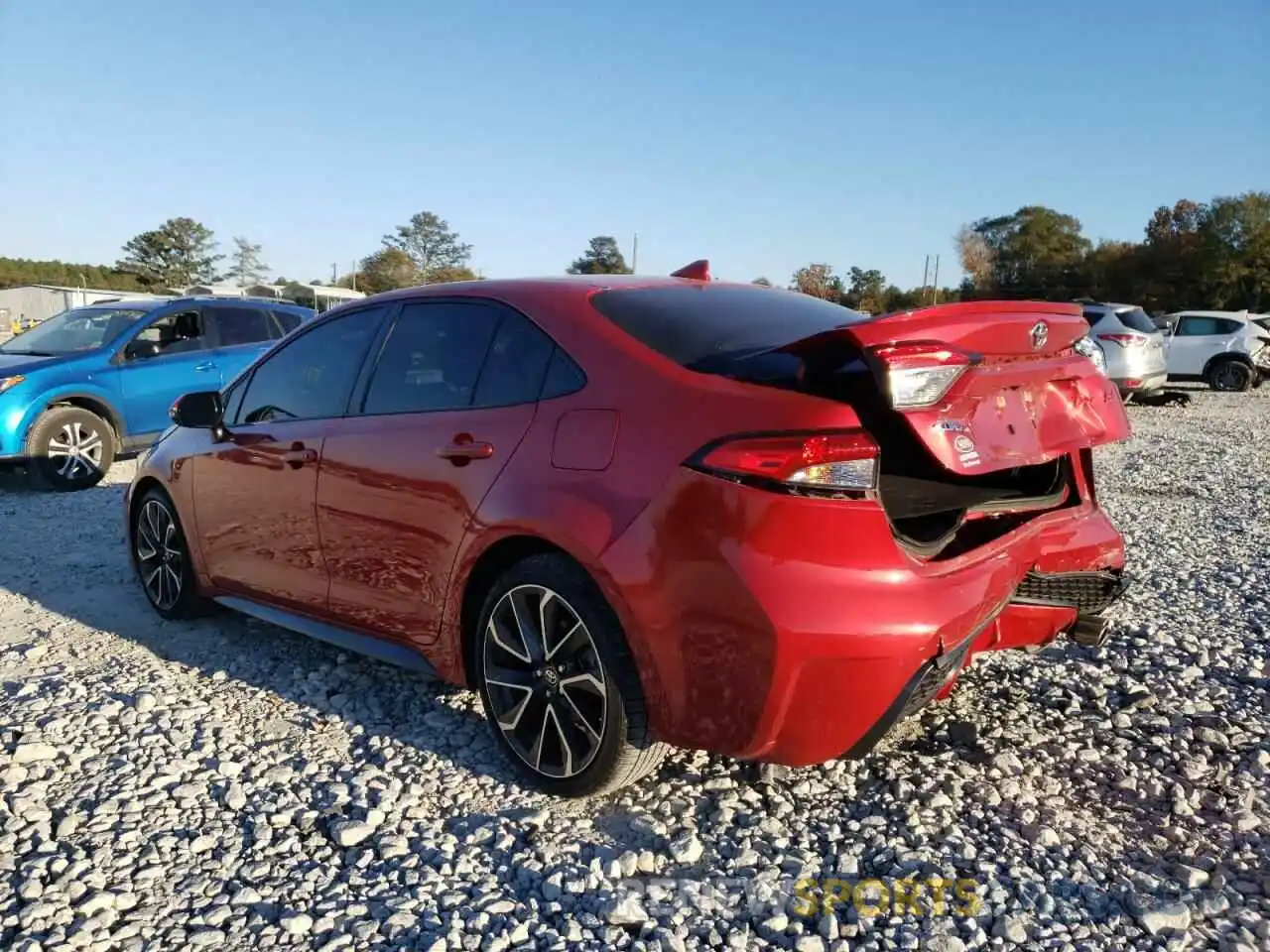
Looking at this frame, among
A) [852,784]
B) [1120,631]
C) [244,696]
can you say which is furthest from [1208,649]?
[244,696]

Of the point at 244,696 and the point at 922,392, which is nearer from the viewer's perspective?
the point at 922,392

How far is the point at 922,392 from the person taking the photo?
2.48 m

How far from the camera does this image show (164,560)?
4.84 meters

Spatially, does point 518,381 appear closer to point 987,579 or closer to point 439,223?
point 987,579

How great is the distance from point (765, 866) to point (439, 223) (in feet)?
305

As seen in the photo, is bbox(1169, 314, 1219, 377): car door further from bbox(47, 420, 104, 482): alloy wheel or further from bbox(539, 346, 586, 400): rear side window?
bbox(539, 346, 586, 400): rear side window

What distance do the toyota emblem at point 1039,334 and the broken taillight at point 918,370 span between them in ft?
1.56

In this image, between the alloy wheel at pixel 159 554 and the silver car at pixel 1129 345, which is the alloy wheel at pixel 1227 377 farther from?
the alloy wheel at pixel 159 554

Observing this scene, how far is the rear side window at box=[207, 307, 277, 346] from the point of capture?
985cm

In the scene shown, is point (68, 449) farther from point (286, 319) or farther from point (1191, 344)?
point (1191, 344)

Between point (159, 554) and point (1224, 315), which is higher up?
point (1224, 315)

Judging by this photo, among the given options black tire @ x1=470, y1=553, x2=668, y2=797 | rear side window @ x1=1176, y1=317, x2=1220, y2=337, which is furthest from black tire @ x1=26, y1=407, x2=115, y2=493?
rear side window @ x1=1176, y1=317, x2=1220, y2=337

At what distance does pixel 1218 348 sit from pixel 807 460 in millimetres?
20731

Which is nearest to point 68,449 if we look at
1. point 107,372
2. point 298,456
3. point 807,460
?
point 107,372
